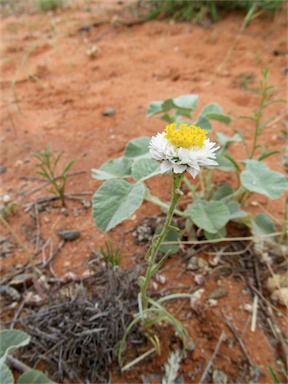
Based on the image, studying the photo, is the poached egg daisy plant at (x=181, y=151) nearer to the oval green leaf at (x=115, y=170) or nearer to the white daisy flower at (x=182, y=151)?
the white daisy flower at (x=182, y=151)

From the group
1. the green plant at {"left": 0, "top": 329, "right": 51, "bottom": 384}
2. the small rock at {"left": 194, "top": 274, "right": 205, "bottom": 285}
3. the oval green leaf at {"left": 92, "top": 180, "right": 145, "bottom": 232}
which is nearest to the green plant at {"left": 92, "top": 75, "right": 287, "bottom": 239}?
the oval green leaf at {"left": 92, "top": 180, "right": 145, "bottom": 232}

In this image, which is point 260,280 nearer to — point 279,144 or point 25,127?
point 279,144

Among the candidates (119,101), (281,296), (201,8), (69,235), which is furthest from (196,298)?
(201,8)

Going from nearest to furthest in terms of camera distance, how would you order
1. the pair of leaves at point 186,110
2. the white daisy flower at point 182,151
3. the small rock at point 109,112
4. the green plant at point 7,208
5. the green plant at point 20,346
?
the white daisy flower at point 182,151, the green plant at point 20,346, the pair of leaves at point 186,110, the green plant at point 7,208, the small rock at point 109,112

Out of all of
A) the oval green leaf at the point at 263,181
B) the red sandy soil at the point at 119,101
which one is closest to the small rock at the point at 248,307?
the red sandy soil at the point at 119,101

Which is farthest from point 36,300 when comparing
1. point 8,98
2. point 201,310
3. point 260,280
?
point 8,98

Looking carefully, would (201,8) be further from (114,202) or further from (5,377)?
(5,377)

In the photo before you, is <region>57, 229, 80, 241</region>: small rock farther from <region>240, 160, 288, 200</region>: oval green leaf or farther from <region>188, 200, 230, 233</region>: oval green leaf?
<region>240, 160, 288, 200</region>: oval green leaf
